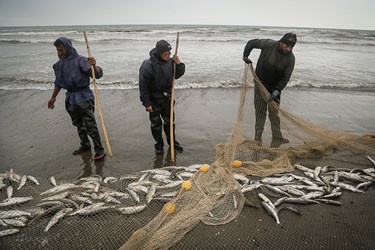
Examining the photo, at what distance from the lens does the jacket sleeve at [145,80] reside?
503 cm

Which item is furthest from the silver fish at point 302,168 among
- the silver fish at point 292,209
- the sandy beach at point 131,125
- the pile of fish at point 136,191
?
the sandy beach at point 131,125

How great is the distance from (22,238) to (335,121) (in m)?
8.58

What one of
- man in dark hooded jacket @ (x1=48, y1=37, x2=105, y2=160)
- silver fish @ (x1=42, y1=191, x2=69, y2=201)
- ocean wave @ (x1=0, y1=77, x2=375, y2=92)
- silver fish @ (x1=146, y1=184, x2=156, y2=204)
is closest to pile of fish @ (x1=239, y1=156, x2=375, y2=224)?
silver fish @ (x1=146, y1=184, x2=156, y2=204)

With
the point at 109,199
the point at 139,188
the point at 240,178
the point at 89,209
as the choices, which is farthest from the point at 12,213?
the point at 240,178

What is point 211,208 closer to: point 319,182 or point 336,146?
point 319,182

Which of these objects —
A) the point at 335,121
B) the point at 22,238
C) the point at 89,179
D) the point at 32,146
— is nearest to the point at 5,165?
the point at 32,146

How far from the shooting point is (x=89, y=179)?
15.1ft

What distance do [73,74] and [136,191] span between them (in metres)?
2.79

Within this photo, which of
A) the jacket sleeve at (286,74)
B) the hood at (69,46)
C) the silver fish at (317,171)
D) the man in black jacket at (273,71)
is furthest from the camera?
the jacket sleeve at (286,74)

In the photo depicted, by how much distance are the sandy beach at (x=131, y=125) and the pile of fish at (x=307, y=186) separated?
5.75ft

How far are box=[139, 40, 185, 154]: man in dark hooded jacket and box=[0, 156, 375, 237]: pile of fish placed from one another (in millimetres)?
1420

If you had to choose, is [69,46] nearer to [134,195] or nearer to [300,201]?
[134,195]

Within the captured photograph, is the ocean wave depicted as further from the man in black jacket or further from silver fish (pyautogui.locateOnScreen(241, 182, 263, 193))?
silver fish (pyautogui.locateOnScreen(241, 182, 263, 193))

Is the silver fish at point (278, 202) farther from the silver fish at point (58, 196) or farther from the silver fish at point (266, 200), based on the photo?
the silver fish at point (58, 196)
